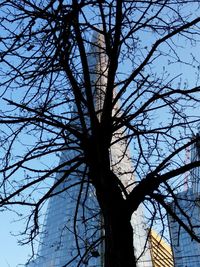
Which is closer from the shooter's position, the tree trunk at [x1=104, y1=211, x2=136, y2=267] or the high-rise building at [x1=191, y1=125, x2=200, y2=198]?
the tree trunk at [x1=104, y1=211, x2=136, y2=267]

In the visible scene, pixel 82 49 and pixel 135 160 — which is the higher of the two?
pixel 82 49

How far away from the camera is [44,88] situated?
4570 millimetres

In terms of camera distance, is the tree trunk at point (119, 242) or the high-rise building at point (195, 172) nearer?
the tree trunk at point (119, 242)

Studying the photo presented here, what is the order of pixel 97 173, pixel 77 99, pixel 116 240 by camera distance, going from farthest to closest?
pixel 77 99 → pixel 97 173 → pixel 116 240

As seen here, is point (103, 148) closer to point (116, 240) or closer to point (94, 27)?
point (116, 240)

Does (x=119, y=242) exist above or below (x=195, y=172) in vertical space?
below

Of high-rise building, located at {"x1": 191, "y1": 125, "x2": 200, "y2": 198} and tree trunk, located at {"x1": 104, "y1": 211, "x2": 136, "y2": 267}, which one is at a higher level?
high-rise building, located at {"x1": 191, "y1": 125, "x2": 200, "y2": 198}

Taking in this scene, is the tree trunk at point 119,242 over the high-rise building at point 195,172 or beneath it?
beneath

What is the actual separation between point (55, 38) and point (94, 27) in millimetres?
492

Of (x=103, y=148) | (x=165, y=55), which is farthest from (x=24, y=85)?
(x=165, y=55)

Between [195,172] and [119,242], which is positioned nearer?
[119,242]

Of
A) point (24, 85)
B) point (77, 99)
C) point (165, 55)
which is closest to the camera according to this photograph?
point (77, 99)

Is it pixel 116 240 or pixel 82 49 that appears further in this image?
pixel 82 49

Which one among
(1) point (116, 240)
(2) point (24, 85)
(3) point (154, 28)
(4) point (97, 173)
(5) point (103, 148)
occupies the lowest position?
(1) point (116, 240)
